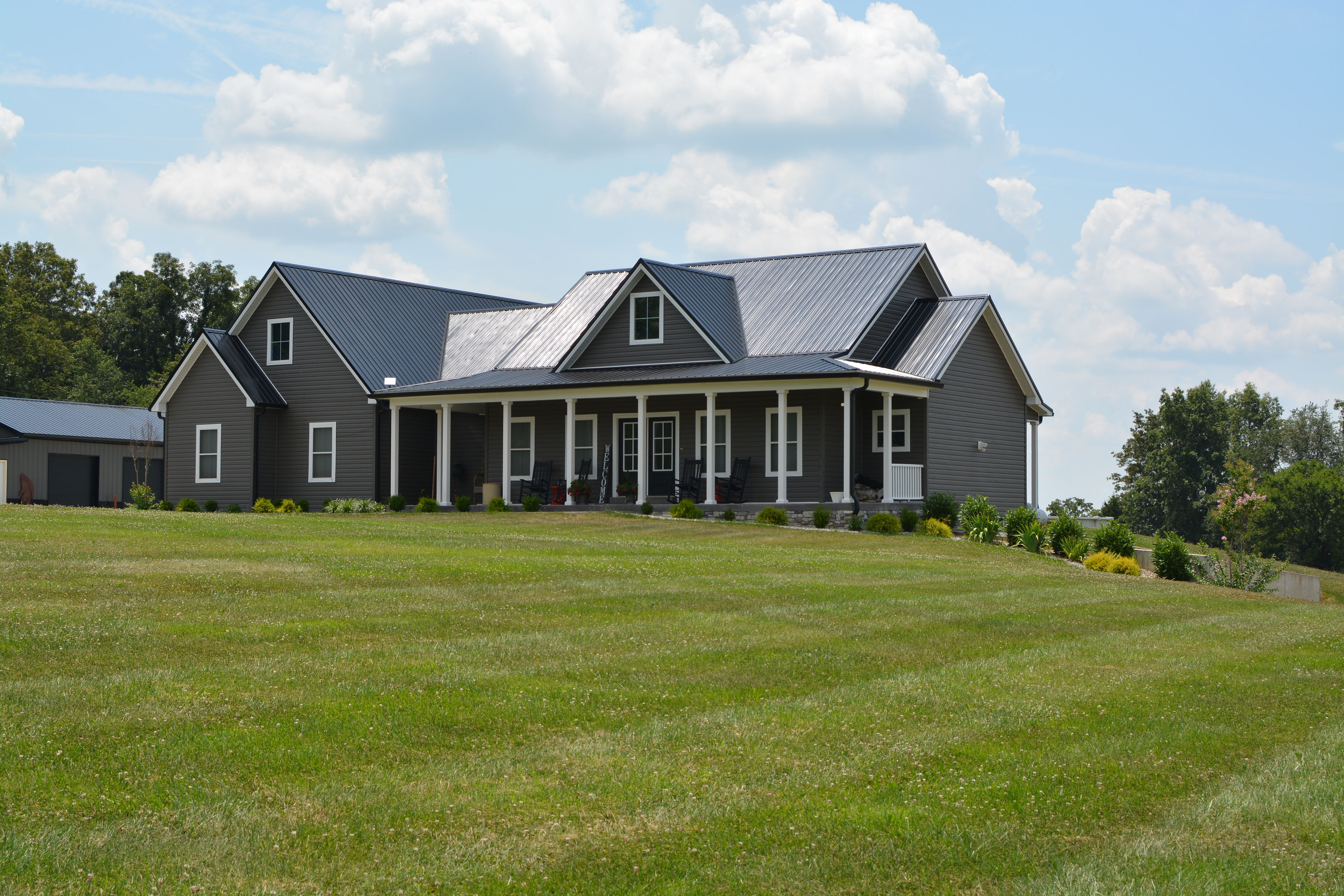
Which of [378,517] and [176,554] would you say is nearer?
[176,554]

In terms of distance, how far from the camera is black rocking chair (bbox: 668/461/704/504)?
29.9 meters

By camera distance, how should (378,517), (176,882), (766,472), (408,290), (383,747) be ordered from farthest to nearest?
(408,290)
(766,472)
(378,517)
(383,747)
(176,882)

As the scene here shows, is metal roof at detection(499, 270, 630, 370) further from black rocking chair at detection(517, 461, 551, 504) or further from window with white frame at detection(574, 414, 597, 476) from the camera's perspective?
black rocking chair at detection(517, 461, 551, 504)

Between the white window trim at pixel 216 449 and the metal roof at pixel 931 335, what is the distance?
59.5 feet

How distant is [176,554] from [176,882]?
11.2 m

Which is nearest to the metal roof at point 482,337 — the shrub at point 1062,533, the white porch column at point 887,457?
the white porch column at point 887,457

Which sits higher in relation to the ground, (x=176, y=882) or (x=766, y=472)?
(x=766, y=472)

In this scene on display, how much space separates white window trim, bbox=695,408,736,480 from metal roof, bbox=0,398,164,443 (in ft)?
67.3

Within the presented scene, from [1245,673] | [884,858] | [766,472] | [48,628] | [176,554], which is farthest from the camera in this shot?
[766,472]

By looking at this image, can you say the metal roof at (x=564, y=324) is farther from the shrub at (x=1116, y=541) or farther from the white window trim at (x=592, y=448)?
the shrub at (x=1116, y=541)

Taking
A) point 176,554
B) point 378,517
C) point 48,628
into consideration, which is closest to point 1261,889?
point 48,628

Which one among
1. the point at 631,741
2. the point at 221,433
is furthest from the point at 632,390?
the point at 631,741

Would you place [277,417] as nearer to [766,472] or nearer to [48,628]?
[766,472]

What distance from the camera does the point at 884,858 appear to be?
6.01 metres
